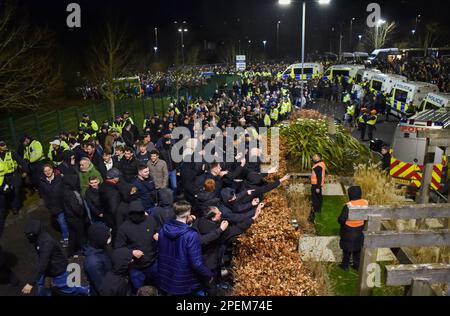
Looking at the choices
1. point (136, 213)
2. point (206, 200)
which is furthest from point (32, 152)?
point (136, 213)

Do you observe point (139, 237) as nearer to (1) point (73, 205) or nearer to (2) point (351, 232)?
(1) point (73, 205)

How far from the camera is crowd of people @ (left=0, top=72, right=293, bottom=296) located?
14.5 feet

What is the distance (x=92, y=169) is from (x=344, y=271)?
495 cm

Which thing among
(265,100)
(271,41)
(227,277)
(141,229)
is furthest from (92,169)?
(271,41)

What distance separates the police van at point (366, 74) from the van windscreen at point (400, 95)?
4.91 meters

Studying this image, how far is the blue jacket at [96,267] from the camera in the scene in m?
4.41

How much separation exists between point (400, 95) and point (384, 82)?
275 centimetres

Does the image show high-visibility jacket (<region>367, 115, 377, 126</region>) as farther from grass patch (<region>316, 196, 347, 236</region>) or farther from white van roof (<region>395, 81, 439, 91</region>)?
grass patch (<region>316, 196, 347, 236</region>)

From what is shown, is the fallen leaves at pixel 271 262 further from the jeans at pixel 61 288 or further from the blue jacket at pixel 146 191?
the blue jacket at pixel 146 191

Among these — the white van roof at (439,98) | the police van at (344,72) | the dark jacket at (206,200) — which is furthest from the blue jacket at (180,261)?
the police van at (344,72)

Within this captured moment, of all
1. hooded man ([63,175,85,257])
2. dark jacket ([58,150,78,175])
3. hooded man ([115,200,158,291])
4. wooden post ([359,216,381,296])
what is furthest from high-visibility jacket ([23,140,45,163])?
wooden post ([359,216,381,296])

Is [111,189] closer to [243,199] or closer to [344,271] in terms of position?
[243,199]

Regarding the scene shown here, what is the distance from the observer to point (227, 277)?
18.4 ft

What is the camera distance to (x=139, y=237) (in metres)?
4.85
